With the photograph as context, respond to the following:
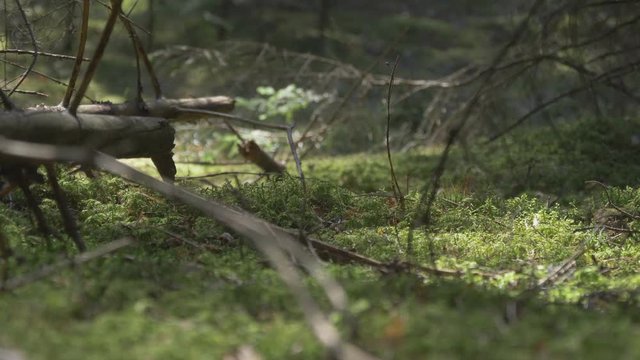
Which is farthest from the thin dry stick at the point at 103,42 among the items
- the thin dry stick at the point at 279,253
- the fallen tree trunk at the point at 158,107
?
the thin dry stick at the point at 279,253

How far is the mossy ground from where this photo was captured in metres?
1.95

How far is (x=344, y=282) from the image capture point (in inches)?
100

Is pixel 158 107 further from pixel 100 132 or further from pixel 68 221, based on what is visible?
pixel 68 221

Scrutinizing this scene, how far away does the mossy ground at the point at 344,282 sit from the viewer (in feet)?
6.38

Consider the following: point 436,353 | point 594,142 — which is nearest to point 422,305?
point 436,353

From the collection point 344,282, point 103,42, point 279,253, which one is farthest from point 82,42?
point 344,282

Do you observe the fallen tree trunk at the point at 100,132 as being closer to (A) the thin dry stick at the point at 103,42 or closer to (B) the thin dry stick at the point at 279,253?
(A) the thin dry stick at the point at 103,42

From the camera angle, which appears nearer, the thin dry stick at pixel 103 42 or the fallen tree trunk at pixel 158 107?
the thin dry stick at pixel 103 42

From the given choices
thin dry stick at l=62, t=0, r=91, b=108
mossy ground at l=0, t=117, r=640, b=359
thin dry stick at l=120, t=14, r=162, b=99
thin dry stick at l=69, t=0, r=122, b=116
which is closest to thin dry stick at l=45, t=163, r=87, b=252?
mossy ground at l=0, t=117, r=640, b=359

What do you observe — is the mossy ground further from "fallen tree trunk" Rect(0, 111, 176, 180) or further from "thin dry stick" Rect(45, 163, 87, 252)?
"fallen tree trunk" Rect(0, 111, 176, 180)

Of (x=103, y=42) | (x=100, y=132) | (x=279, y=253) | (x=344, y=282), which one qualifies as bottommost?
(x=344, y=282)

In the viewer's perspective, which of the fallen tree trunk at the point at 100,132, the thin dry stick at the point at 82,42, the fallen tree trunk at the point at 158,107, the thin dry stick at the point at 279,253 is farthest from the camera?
the fallen tree trunk at the point at 158,107

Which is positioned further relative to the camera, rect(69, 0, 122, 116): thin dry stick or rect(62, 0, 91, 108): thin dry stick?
rect(62, 0, 91, 108): thin dry stick

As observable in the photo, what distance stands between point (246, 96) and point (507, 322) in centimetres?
833
